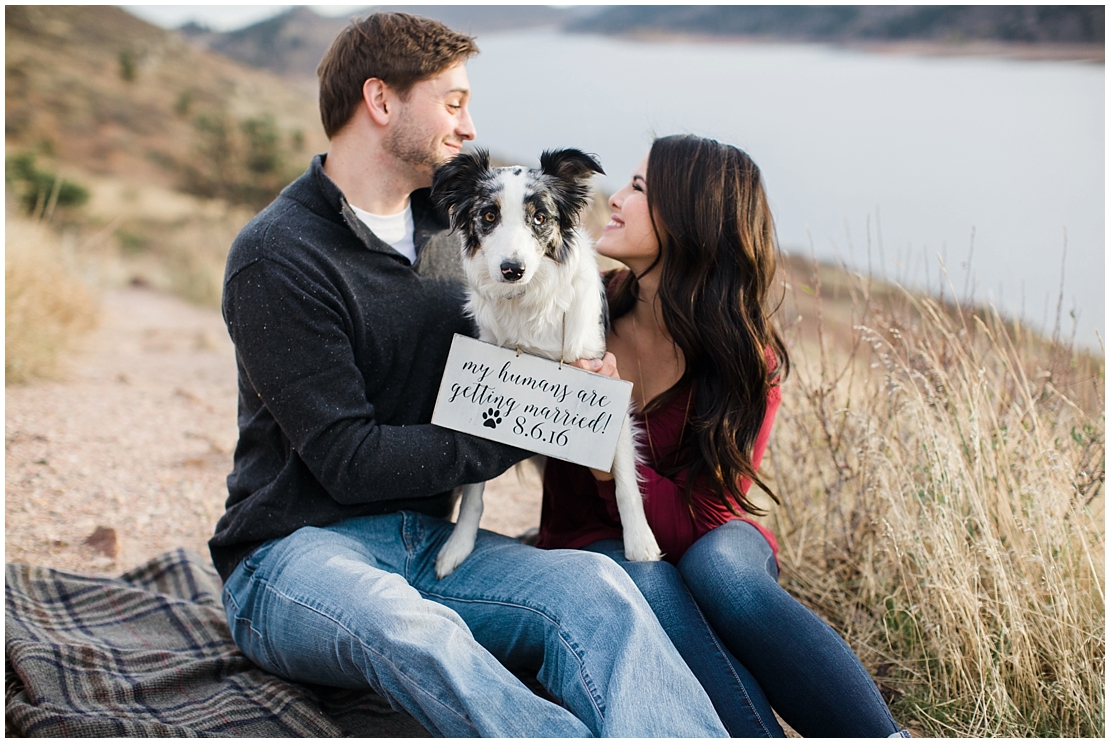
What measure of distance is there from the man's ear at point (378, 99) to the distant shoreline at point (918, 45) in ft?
24.0

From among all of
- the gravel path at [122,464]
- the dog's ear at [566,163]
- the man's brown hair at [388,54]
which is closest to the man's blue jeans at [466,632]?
the dog's ear at [566,163]

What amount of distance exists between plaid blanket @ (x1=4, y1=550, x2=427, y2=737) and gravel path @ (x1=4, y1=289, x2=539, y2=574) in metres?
0.66

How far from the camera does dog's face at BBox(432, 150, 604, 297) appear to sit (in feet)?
7.45

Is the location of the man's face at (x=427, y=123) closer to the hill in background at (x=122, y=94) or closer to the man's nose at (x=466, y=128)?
the man's nose at (x=466, y=128)

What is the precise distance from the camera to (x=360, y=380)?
2395 mm

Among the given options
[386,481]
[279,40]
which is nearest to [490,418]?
[386,481]

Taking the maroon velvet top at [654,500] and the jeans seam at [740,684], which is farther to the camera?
the maroon velvet top at [654,500]

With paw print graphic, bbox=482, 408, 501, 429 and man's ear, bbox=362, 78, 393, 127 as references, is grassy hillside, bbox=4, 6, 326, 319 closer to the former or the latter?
man's ear, bbox=362, 78, 393, 127

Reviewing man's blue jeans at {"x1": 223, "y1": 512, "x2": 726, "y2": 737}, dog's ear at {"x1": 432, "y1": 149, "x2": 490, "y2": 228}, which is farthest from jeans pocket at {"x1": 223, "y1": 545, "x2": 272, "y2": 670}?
dog's ear at {"x1": 432, "y1": 149, "x2": 490, "y2": 228}

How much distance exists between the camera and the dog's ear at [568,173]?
2453 mm

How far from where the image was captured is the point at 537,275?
2.44 metres

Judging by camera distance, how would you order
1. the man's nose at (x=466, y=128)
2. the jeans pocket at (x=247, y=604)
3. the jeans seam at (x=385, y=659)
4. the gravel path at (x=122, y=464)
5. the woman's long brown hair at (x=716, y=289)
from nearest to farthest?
the jeans seam at (x=385, y=659) → the jeans pocket at (x=247, y=604) → the woman's long brown hair at (x=716, y=289) → the man's nose at (x=466, y=128) → the gravel path at (x=122, y=464)

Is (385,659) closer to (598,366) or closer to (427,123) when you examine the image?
(598,366)

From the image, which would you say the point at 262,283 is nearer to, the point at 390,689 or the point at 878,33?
the point at 390,689
